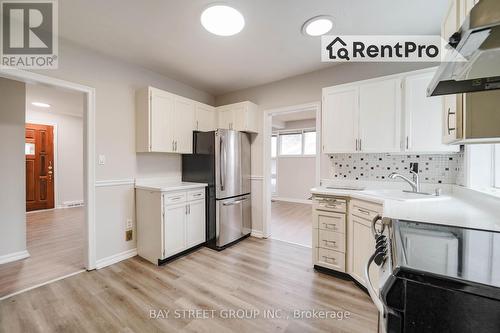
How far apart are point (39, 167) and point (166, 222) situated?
16.0 feet

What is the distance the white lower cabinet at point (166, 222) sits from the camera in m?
2.53

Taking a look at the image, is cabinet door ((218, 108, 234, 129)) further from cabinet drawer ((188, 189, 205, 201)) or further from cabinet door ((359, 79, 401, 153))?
cabinet door ((359, 79, 401, 153))

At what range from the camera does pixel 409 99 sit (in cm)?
212

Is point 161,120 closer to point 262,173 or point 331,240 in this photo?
point 262,173

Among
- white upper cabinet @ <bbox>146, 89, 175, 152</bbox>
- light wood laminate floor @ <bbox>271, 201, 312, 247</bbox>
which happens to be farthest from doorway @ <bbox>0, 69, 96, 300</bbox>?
light wood laminate floor @ <bbox>271, 201, 312, 247</bbox>

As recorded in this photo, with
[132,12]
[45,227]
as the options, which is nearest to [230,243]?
[132,12]

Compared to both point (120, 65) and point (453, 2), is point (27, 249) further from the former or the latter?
point (453, 2)

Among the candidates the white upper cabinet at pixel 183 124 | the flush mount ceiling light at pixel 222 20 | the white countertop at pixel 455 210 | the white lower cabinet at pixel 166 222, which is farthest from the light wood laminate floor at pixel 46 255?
the white countertop at pixel 455 210

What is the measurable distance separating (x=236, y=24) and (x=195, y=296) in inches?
103

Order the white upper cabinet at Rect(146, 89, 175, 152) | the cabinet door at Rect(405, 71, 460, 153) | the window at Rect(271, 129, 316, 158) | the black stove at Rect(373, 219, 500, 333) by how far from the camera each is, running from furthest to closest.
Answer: the window at Rect(271, 129, 316, 158)
the white upper cabinet at Rect(146, 89, 175, 152)
the cabinet door at Rect(405, 71, 460, 153)
the black stove at Rect(373, 219, 500, 333)

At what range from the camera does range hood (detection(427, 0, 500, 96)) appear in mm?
609

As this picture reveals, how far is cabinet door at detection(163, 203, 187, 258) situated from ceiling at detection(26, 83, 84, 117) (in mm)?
2356

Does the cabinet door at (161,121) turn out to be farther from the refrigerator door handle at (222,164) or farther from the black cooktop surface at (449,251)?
the black cooktop surface at (449,251)

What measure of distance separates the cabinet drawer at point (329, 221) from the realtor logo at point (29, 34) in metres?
3.19
